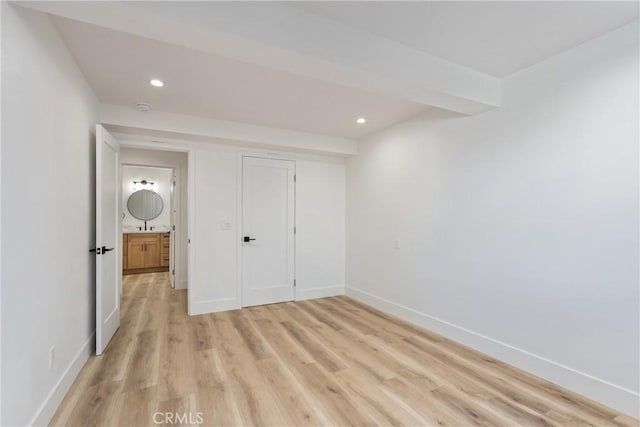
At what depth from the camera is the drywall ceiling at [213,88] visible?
2.16 meters

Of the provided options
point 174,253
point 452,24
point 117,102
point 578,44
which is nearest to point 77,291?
point 117,102

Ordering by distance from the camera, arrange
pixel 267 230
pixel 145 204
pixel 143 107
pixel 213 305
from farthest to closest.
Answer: pixel 145 204 → pixel 267 230 → pixel 213 305 → pixel 143 107

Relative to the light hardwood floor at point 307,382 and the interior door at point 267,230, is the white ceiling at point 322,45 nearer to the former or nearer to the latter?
the interior door at point 267,230

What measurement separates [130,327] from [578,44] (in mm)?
4903

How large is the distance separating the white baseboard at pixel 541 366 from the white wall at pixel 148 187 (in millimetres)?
6266

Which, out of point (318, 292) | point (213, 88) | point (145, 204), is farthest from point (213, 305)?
point (145, 204)

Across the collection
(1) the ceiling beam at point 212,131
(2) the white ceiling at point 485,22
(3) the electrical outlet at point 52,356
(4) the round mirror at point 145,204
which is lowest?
(3) the electrical outlet at point 52,356

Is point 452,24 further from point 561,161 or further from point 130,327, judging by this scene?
point 130,327

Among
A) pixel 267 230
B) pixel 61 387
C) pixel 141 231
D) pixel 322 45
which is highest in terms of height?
pixel 322 45
